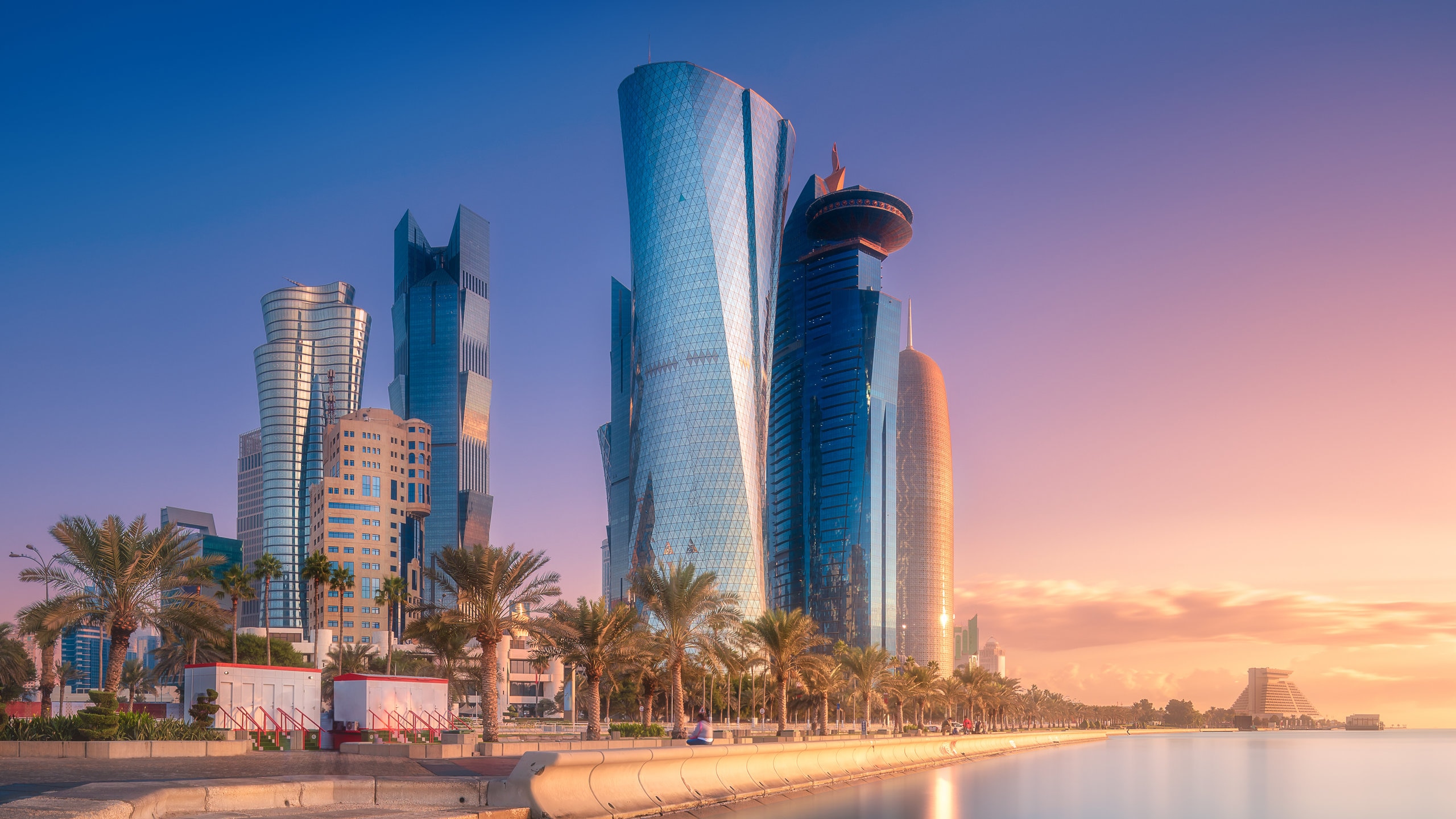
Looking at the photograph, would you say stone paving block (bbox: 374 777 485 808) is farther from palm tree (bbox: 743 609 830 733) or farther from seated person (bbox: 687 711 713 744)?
palm tree (bbox: 743 609 830 733)

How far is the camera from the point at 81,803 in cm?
1285

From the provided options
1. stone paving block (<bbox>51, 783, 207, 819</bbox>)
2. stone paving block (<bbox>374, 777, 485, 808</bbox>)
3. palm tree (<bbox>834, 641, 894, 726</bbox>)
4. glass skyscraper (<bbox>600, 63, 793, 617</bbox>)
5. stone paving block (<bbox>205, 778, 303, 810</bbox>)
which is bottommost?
palm tree (<bbox>834, 641, 894, 726</bbox>)

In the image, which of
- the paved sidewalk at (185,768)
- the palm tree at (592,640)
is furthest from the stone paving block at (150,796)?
the palm tree at (592,640)

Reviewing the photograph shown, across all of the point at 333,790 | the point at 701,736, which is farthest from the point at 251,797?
the point at 701,736

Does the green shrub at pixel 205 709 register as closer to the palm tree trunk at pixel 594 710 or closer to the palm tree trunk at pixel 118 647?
the palm tree trunk at pixel 118 647

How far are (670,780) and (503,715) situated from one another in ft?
240

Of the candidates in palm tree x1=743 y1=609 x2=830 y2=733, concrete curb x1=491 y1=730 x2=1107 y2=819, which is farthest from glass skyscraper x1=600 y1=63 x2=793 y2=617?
concrete curb x1=491 y1=730 x2=1107 y2=819

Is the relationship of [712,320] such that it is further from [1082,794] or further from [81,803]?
[81,803]

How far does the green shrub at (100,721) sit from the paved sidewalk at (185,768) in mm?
1459

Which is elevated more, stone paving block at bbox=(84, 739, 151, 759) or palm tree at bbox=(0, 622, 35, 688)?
stone paving block at bbox=(84, 739, 151, 759)

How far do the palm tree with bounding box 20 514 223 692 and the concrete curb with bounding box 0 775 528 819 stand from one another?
2223cm

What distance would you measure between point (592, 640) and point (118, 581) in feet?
56.7

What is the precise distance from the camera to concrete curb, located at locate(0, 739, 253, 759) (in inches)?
1120

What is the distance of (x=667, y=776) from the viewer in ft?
65.9
